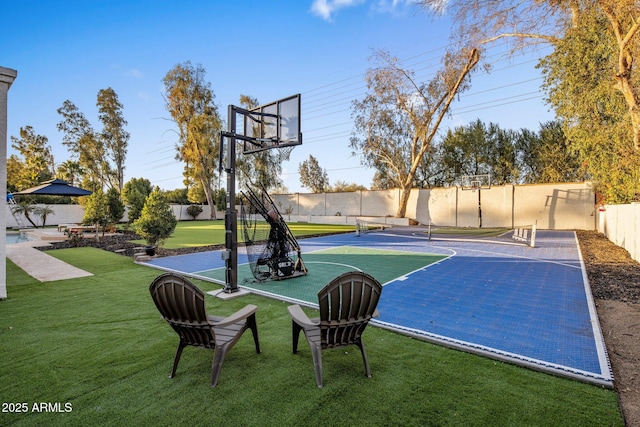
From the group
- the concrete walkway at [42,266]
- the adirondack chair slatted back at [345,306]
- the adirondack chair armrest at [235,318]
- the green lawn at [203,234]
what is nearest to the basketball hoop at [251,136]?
the adirondack chair armrest at [235,318]

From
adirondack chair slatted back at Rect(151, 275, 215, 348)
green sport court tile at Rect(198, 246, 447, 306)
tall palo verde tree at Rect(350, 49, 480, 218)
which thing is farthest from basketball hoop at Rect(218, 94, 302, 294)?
tall palo verde tree at Rect(350, 49, 480, 218)

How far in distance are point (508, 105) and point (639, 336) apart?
2342 centimetres

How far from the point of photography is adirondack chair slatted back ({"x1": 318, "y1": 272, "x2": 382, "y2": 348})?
2.71 meters

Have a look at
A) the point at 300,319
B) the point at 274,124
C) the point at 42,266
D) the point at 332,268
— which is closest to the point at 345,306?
the point at 300,319

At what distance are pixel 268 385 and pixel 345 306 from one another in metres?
0.94

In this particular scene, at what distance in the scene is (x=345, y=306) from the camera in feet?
9.00

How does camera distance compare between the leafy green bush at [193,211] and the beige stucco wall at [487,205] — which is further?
the leafy green bush at [193,211]

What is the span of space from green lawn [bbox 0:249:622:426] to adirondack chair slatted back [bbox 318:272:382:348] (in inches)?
15.5

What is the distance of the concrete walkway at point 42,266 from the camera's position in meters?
7.20

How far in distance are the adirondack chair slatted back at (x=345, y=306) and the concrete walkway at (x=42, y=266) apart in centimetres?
713

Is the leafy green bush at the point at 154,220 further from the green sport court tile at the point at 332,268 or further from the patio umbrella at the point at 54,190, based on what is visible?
the patio umbrella at the point at 54,190

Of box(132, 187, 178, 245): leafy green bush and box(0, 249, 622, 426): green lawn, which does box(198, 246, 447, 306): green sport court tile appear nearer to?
box(0, 249, 622, 426): green lawn

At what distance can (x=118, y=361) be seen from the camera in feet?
10.3

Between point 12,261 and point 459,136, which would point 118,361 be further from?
point 459,136
